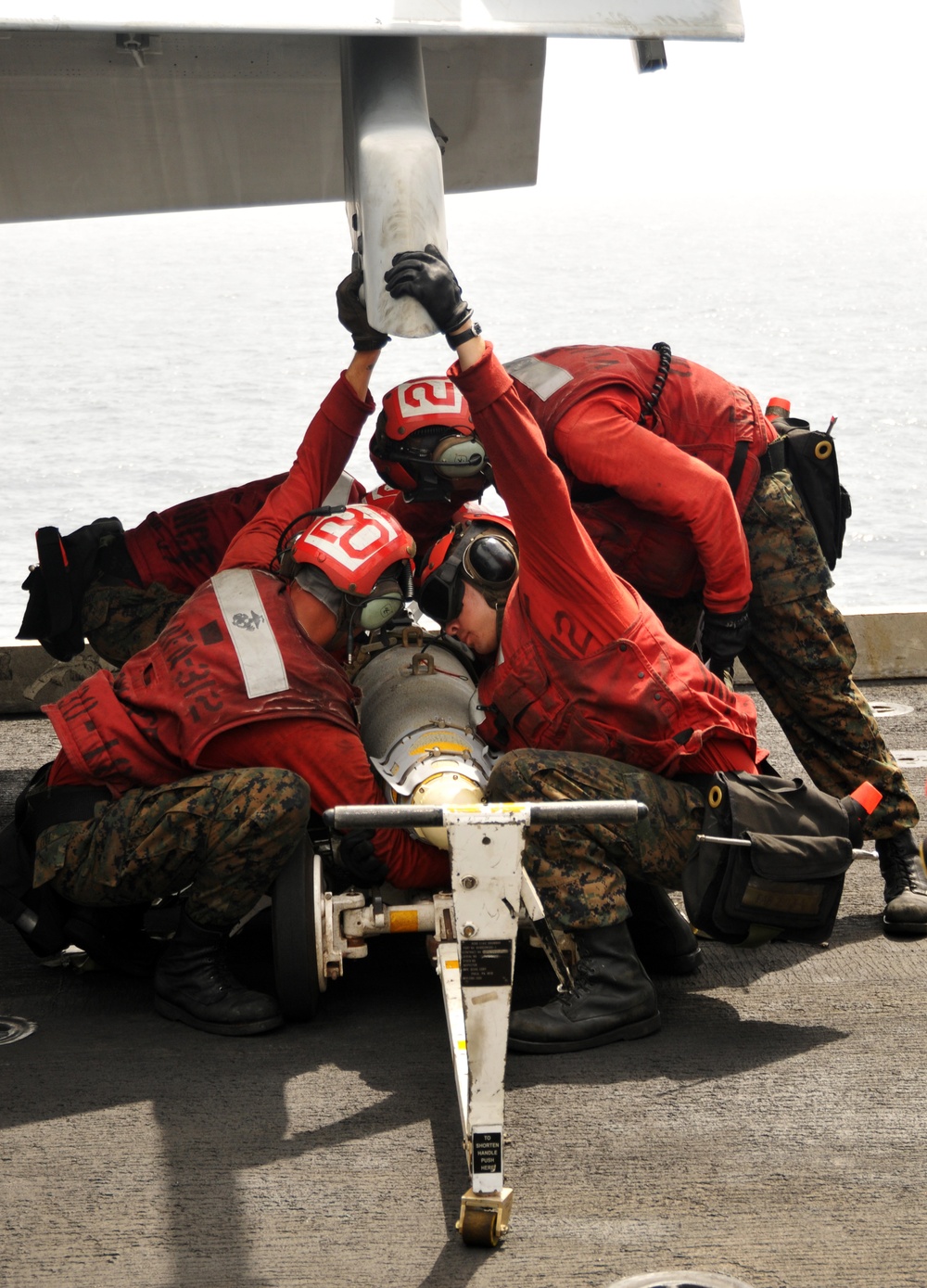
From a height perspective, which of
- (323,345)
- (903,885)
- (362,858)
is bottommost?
(323,345)

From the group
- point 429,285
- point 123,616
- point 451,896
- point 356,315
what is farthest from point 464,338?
point 123,616

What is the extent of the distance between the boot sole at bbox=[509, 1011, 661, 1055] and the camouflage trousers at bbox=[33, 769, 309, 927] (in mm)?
823

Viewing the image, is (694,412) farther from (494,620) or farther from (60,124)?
(60,124)

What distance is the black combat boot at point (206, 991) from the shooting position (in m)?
4.09

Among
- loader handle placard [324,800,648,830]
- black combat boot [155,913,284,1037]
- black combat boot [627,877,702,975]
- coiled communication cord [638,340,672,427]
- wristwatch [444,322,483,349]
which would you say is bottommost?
black combat boot [627,877,702,975]

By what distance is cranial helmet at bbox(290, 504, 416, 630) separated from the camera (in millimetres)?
4301

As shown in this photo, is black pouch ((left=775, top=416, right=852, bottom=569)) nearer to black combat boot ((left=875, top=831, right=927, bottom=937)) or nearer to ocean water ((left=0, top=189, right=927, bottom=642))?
black combat boot ((left=875, top=831, right=927, bottom=937))

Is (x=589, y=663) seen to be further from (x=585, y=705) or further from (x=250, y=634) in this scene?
(x=250, y=634)

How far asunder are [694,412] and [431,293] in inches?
64.5

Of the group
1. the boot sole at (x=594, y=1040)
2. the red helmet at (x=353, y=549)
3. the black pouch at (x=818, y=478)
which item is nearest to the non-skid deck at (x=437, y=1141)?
the boot sole at (x=594, y=1040)

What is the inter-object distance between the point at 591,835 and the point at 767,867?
1.57ft

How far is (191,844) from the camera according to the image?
13.3 feet

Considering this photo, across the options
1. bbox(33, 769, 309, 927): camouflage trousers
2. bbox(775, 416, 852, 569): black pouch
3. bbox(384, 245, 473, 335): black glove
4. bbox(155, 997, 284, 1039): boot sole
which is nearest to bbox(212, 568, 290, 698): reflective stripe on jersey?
bbox(33, 769, 309, 927): camouflage trousers

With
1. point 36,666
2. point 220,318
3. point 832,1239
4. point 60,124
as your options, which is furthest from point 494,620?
point 220,318
